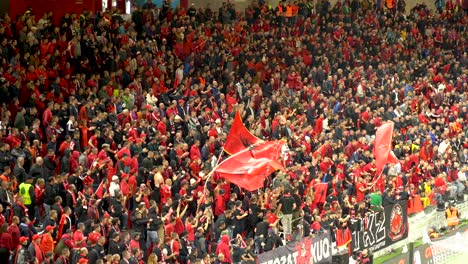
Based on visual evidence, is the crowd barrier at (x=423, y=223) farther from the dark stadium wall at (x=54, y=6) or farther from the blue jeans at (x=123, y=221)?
the dark stadium wall at (x=54, y=6)

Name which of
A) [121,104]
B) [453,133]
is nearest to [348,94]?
[453,133]

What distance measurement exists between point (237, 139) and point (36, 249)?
22.3ft

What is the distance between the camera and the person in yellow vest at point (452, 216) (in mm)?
27111

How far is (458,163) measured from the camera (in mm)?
31859

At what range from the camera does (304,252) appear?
22.1m

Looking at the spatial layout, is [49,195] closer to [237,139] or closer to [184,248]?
[184,248]

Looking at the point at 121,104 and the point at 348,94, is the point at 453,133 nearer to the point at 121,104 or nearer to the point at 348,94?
the point at 348,94

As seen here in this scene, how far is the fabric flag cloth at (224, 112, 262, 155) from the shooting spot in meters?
23.8

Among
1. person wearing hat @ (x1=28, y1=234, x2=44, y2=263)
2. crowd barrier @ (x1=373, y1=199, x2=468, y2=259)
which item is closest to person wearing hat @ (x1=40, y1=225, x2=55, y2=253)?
person wearing hat @ (x1=28, y1=234, x2=44, y2=263)

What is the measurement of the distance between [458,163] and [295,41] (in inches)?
289

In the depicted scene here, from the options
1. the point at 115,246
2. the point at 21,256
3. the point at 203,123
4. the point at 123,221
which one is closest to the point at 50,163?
the point at 123,221

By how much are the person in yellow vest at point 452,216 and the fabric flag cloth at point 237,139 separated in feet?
20.6

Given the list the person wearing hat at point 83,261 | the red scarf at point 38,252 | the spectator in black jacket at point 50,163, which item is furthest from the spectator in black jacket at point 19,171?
the person wearing hat at point 83,261

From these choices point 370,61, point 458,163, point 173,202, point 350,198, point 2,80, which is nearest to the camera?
point 173,202
